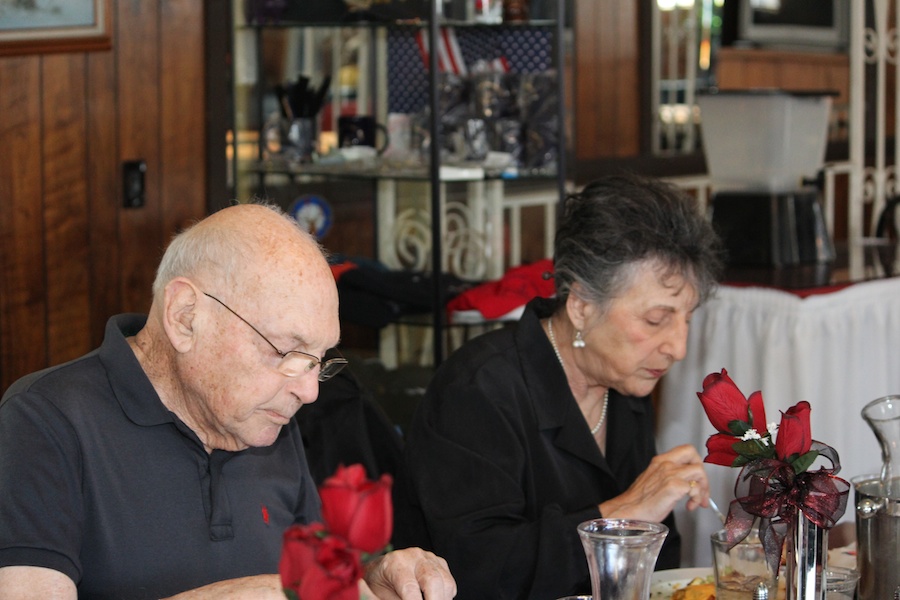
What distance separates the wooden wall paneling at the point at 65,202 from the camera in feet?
10.2

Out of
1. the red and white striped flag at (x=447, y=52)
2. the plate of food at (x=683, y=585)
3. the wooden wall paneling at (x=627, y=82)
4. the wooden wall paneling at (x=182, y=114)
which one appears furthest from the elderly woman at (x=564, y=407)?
the wooden wall paneling at (x=627, y=82)

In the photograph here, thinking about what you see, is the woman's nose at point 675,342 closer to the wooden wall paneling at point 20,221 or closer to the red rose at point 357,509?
the red rose at point 357,509

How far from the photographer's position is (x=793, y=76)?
6434 mm

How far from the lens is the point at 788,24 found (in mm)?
6121

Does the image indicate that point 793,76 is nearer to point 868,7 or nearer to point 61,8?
point 868,7

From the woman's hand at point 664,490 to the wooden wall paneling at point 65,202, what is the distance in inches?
73.1

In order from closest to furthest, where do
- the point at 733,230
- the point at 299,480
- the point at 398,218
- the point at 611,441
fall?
the point at 299,480 < the point at 611,441 < the point at 398,218 < the point at 733,230

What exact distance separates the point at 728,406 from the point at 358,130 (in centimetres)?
221

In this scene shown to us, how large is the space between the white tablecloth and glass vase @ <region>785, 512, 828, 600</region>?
161cm

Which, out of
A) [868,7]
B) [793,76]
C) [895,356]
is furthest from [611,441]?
[868,7]

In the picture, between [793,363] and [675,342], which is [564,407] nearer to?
[675,342]

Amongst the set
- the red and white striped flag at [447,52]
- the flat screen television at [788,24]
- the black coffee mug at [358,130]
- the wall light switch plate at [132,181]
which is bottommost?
the wall light switch plate at [132,181]

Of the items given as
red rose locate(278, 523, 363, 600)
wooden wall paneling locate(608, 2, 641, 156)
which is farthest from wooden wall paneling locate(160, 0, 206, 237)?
red rose locate(278, 523, 363, 600)

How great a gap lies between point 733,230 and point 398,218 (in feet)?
3.52
